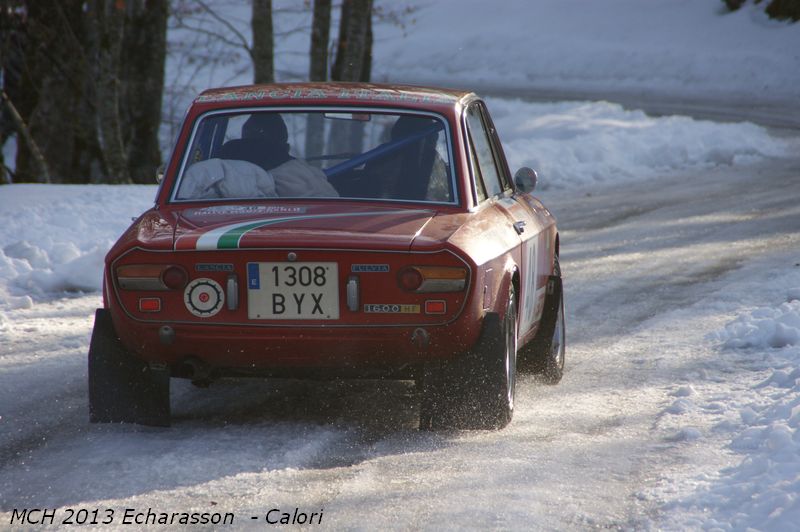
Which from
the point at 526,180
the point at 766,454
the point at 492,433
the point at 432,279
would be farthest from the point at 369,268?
the point at 526,180

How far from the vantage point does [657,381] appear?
6840 mm

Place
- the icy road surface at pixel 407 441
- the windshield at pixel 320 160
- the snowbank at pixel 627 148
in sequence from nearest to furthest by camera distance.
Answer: the icy road surface at pixel 407 441, the windshield at pixel 320 160, the snowbank at pixel 627 148

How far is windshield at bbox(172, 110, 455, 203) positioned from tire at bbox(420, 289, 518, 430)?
83cm

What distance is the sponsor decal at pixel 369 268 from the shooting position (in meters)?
5.14

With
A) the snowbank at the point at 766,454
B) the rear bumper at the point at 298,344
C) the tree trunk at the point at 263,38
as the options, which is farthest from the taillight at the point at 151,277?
the tree trunk at the point at 263,38

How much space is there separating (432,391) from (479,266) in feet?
1.96

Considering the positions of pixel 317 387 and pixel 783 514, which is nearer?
pixel 783 514

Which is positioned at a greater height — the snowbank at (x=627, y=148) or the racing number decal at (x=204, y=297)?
the racing number decal at (x=204, y=297)

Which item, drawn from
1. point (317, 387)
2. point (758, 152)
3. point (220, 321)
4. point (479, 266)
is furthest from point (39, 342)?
point (758, 152)

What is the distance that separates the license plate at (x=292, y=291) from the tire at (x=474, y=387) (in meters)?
0.56

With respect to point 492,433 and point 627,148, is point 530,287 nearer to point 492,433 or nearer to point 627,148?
point 492,433

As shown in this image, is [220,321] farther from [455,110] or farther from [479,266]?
[455,110]

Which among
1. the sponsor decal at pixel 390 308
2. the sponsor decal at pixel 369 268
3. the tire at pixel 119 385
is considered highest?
the sponsor decal at pixel 369 268

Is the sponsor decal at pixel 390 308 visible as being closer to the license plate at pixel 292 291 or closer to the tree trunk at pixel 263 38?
the license plate at pixel 292 291
